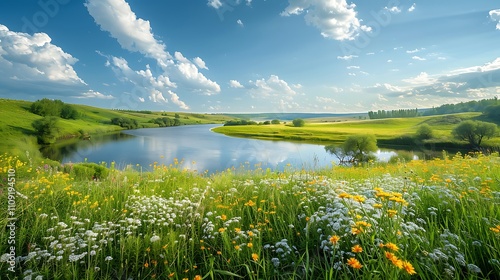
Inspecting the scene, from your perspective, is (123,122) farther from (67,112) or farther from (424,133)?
(424,133)

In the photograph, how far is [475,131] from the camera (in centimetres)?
7388

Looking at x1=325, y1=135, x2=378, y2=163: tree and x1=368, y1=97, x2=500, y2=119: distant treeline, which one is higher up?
x1=368, y1=97, x2=500, y2=119: distant treeline

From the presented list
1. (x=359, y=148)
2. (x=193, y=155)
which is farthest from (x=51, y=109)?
(x=359, y=148)

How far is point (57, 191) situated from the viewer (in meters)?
6.00

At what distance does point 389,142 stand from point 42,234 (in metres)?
100

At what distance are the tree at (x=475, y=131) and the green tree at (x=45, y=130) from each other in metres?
132

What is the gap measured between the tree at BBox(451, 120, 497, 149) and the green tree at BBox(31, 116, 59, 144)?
132m

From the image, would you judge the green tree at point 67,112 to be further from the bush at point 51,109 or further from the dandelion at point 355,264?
the dandelion at point 355,264

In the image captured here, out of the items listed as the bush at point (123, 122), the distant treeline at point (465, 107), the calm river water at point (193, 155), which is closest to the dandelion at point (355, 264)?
the calm river water at point (193, 155)

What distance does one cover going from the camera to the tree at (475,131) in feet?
239

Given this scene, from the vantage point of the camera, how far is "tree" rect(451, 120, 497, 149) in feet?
239

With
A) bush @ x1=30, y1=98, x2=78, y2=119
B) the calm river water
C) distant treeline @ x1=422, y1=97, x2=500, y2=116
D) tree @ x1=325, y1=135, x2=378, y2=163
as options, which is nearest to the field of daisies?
the calm river water

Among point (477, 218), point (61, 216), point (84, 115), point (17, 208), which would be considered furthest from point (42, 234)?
point (84, 115)

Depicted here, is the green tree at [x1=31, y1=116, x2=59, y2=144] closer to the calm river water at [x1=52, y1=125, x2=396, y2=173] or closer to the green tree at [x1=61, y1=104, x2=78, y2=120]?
the calm river water at [x1=52, y1=125, x2=396, y2=173]
